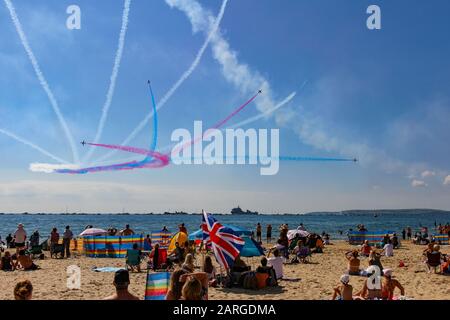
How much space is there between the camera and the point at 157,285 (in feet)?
25.7

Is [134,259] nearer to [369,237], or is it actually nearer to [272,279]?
[272,279]

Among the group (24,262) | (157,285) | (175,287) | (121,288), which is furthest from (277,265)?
(24,262)

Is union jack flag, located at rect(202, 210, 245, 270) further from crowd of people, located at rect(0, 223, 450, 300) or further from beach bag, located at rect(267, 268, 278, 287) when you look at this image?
beach bag, located at rect(267, 268, 278, 287)

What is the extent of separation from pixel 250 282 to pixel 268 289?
51 cm

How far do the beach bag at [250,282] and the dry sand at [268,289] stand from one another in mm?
182

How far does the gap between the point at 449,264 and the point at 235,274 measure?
678 centimetres

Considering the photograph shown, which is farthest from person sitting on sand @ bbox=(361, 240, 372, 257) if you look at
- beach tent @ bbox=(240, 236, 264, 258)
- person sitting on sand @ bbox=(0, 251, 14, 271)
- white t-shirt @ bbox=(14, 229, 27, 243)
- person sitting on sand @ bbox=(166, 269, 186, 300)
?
white t-shirt @ bbox=(14, 229, 27, 243)

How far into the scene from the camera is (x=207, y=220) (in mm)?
10492

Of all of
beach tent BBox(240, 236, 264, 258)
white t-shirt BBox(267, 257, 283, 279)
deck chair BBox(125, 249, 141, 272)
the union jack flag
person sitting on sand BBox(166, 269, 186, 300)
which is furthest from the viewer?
deck chair BBox(125, 249, 141, 272)

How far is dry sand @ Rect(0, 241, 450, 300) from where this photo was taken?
980 cm

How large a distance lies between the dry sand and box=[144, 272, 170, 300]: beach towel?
2107 mm

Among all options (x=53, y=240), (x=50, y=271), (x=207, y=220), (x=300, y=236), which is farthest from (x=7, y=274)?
(x=300, y=236)

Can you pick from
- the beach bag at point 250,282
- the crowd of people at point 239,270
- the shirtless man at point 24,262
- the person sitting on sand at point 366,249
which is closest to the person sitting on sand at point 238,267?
the crowd of people at point 239,270
